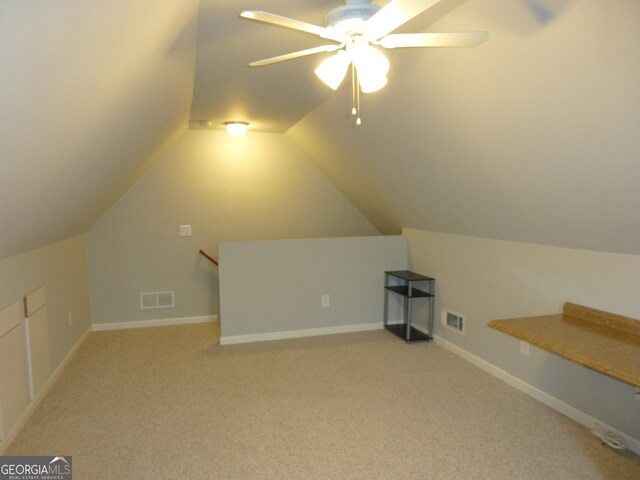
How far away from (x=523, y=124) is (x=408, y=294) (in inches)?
89.2

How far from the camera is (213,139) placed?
4.61 meters

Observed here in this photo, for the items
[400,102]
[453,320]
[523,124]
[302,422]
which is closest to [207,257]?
[302,422]

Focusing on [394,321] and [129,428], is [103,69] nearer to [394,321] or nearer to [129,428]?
[129,428]

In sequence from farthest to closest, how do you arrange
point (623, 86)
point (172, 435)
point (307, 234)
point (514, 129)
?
point (307, 234) < point (172, 435) < point (514, 129) < point (623, 86)

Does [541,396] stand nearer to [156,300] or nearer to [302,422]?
[302,422]

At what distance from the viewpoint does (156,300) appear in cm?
457

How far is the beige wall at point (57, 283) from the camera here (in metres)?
2.48

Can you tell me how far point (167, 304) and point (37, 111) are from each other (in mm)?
3543

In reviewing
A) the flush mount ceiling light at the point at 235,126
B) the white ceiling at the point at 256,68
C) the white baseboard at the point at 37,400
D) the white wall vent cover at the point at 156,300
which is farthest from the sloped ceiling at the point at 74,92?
the white wall vent cover at the point at 156,300

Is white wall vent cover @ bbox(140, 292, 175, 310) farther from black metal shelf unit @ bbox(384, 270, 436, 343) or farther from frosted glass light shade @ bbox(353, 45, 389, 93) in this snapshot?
Answer: frosted glass light shade @ bbox(353, 45, 389, 93)

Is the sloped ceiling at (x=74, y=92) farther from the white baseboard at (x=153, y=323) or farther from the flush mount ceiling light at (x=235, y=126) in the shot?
the white baseboard at (x=153, y=323)

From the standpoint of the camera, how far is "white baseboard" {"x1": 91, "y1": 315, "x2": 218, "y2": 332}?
14.6 feet

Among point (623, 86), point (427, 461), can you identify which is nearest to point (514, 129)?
point (623, 86)

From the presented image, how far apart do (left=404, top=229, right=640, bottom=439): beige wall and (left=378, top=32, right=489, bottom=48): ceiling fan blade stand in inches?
67.2
